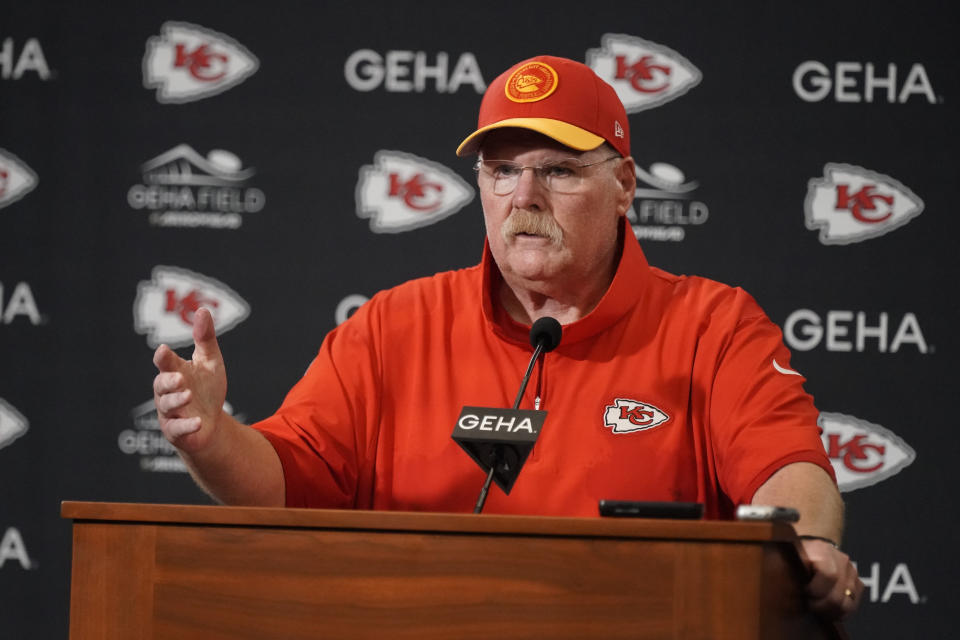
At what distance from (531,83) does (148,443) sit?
1.64 metres

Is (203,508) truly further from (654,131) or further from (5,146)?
(5,146)

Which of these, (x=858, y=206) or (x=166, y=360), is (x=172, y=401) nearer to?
→ (x=166, y=360)

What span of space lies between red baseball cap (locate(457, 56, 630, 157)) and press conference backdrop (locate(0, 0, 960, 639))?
982 millimetres

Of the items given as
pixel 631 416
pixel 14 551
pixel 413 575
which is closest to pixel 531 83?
pixel 631 416

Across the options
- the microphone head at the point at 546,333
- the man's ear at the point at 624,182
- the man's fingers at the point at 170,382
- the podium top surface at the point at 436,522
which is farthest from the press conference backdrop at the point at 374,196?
the podium top surface at the point at 436,522

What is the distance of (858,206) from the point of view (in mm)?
3018

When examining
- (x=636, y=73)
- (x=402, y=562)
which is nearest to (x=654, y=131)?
(x=636, y=73)

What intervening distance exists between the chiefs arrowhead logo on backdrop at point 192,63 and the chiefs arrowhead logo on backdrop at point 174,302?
0.51 m

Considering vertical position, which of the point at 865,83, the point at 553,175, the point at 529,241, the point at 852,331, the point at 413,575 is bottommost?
the point at 413,575

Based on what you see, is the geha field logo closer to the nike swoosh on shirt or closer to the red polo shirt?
the red polo shirt

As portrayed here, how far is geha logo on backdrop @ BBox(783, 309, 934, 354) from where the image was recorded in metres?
2.99

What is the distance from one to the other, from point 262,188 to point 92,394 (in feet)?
2.44

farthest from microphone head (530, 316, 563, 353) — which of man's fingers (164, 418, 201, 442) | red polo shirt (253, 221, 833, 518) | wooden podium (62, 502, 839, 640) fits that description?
wooden podium (62, 502, 839, 640)

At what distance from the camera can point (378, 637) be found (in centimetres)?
114
